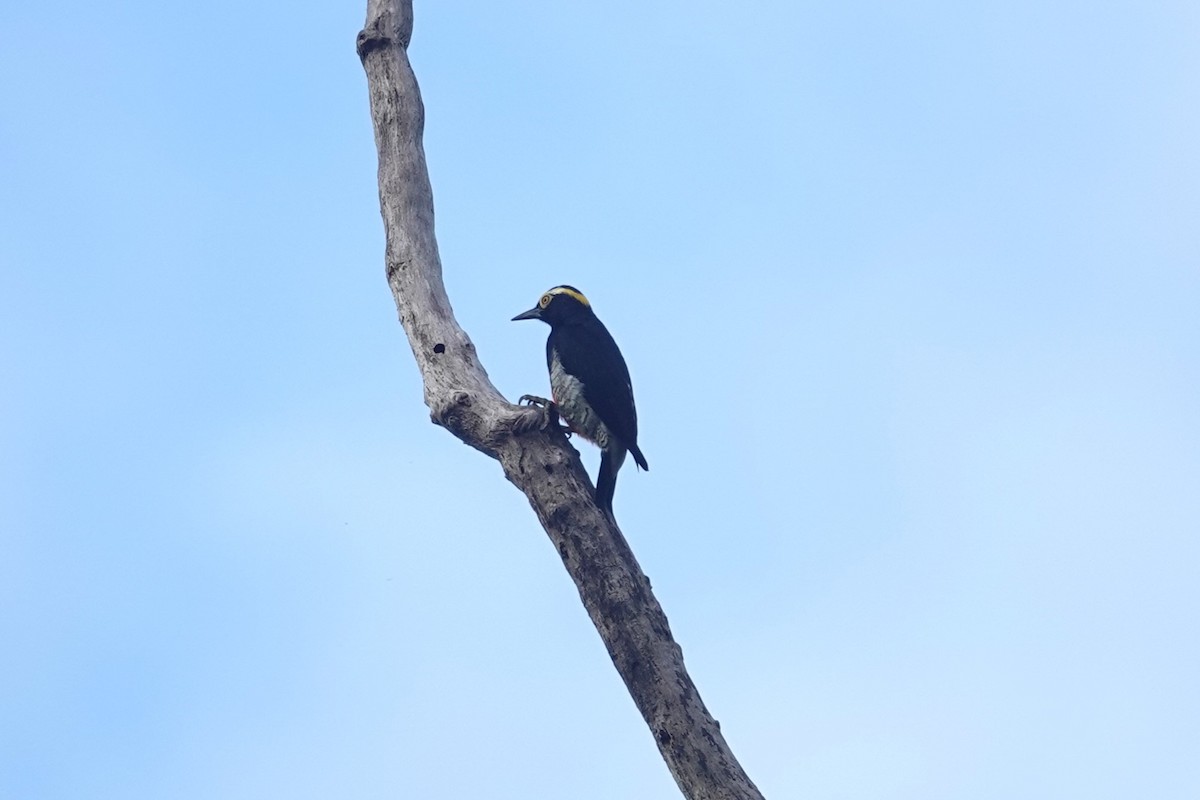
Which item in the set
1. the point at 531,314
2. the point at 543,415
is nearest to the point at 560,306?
the point at 531,314

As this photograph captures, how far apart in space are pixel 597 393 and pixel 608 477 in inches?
21.9

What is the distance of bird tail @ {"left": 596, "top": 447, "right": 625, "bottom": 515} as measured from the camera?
6066mm

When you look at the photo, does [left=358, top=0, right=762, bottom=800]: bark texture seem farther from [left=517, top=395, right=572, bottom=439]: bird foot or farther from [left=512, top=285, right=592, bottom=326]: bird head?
[left=512, top=285, right=592, bottom=326]: bird head

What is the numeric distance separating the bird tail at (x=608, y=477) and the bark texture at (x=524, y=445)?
11.0 inches

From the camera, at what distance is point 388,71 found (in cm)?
720

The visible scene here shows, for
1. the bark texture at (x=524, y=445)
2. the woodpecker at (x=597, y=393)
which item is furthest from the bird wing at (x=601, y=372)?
the bark texture at (x=524, y=445)

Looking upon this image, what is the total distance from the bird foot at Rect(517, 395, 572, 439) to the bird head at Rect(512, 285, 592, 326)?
1455 mm

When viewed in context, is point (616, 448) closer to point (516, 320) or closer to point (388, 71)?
point (516, 320)

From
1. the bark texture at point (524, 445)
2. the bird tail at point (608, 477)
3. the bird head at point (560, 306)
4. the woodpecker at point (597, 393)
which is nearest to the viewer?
the bark texture at point (524, 445)

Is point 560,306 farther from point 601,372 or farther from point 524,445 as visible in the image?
point 524,445

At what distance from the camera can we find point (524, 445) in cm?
584

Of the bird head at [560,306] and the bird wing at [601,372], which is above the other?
the bird head at [560,306]

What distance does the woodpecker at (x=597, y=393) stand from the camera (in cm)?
675

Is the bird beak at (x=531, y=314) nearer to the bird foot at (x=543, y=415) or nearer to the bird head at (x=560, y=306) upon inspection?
the bird head at (x=560, y=306)
